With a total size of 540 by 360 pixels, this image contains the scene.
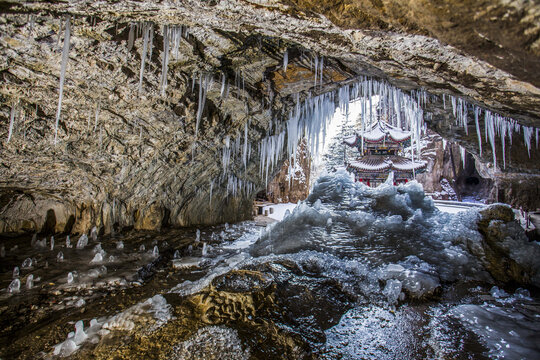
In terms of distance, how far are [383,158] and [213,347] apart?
19.3m

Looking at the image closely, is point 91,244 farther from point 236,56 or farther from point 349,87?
point 349,87

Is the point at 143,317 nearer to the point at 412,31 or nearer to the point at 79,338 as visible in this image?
the point at 79,338

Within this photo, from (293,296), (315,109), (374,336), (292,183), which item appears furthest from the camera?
(292,183)

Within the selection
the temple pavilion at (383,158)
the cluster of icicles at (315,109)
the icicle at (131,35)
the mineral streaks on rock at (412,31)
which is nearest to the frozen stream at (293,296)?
the cluster of icicles at (315,109)

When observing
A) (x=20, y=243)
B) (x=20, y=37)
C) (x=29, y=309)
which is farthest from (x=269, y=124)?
(x=20, y=243)

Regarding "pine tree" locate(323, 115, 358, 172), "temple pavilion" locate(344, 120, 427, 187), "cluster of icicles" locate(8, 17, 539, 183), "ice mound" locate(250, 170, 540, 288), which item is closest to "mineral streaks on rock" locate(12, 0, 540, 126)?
"cluster of icicles" locate(8, 17, 539, 183)

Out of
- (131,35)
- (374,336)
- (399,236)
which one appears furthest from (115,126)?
(399,236)

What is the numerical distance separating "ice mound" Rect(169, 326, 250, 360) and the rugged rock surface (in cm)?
351

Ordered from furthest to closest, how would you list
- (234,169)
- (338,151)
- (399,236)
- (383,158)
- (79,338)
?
(338,151)
(383,158)
(234,169)
(399,236)
(79,338)

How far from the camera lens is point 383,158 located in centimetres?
1856

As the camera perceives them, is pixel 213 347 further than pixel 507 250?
No

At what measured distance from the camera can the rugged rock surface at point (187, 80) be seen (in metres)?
2.09

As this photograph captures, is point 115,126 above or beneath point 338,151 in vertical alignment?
beneath

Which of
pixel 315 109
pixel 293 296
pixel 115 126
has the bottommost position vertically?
Answer: pixel 293 296
